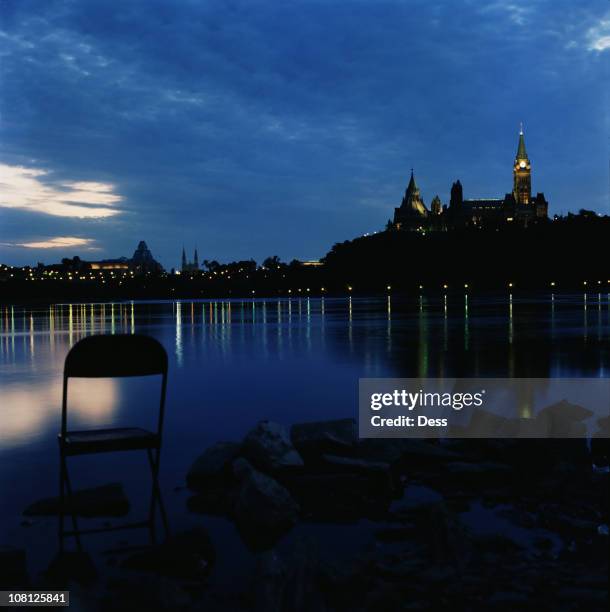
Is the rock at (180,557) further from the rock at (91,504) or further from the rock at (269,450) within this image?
the rock at (269,450)

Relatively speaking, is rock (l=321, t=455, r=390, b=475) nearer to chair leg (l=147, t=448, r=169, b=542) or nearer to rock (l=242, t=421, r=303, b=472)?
rock (l=242, t=421, r=303, b=472)

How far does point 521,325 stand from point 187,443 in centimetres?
3066

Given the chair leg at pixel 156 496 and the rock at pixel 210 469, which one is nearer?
the chair leg at pixel 156 496

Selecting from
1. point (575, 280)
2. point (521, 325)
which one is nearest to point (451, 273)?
point (575, 280)

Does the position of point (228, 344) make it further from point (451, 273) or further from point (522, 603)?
point (451, 273)

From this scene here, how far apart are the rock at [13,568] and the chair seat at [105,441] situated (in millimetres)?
822

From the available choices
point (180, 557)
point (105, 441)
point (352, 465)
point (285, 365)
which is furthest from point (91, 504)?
point (285, 365)

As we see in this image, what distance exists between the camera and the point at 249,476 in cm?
695

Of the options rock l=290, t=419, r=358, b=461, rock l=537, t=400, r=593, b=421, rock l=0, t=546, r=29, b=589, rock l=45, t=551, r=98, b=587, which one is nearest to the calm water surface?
rock l=45, t=551, r=98, b=587

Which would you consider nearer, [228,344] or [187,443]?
[187,443]

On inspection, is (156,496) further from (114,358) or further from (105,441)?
(114,358)

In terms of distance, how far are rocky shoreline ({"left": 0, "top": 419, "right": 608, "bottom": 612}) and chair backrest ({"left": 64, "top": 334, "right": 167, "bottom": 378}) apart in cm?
142

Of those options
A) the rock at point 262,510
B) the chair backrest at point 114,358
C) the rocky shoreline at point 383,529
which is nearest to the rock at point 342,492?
the rocky shoreline at point 383,529

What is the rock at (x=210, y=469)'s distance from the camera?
7.94 metres
